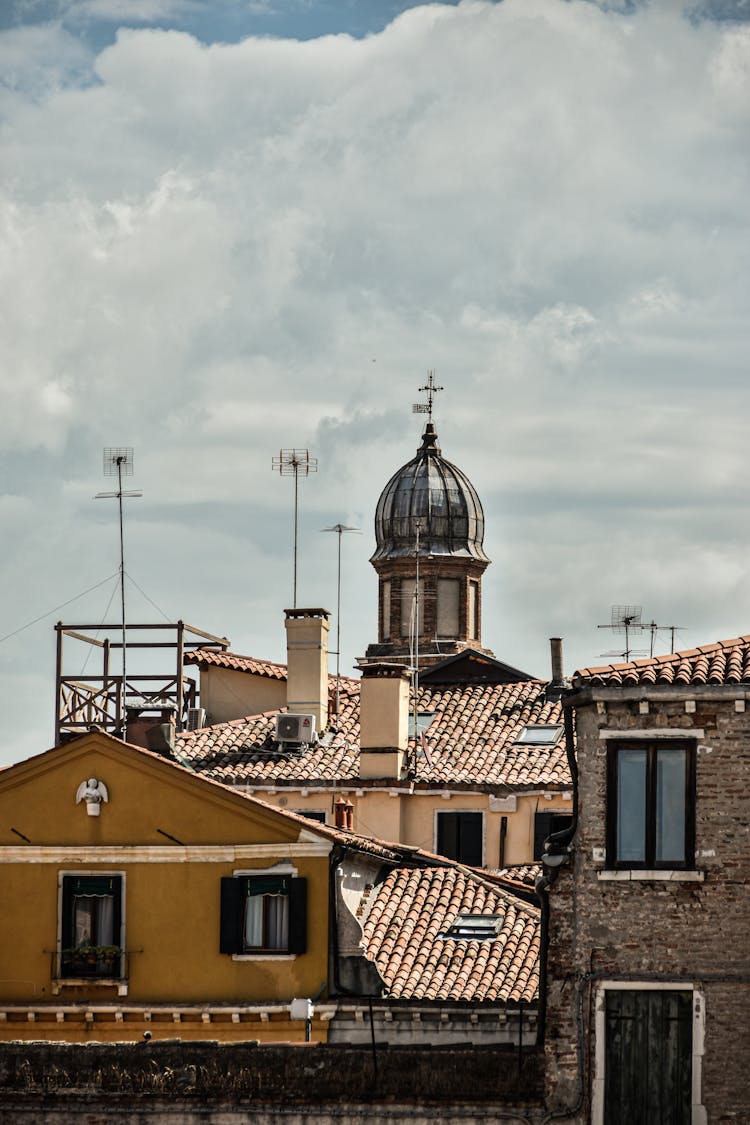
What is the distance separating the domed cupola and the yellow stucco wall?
99.7 feet

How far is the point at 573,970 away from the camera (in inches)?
1146

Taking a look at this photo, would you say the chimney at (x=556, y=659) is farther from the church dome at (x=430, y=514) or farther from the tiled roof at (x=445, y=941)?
the church dome at (x=430, y=514)

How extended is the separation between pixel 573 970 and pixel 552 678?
1855cm

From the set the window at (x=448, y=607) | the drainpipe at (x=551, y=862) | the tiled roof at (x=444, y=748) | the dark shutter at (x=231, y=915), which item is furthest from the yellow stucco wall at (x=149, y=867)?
the window at (x=448, y=607)

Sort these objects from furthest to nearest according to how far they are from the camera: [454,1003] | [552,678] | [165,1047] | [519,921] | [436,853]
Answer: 1. [552,678]
2. [436,853]
3. [519,921]
4. [454,1003]
5. [165,1047]

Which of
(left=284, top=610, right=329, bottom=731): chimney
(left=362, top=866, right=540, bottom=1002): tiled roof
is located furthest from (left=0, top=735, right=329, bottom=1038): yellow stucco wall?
(left=284, top=610, right=329, bottom=731): chimney

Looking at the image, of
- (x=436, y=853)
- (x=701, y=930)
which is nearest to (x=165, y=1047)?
(x=701, y=930)

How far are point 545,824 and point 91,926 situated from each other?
9.89 m

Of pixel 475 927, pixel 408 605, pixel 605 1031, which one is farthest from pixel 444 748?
pixel 408 605

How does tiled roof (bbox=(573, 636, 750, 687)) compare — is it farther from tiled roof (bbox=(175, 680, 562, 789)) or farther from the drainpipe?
tiled roof (bbox=(175, 680, 562, 789))

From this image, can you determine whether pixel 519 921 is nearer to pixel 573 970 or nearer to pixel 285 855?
pixel 285 855

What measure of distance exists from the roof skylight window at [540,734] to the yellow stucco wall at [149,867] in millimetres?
10061

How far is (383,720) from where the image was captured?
4431 centimetres

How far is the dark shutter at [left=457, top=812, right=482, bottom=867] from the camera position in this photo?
143 feet
